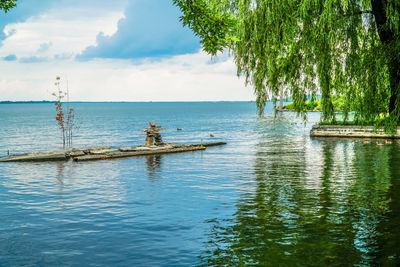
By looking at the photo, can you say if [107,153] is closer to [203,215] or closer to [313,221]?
[203,215]

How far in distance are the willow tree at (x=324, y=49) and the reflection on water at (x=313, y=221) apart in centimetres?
305

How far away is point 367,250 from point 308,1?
11301 mm

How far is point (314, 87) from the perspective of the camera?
22812mm

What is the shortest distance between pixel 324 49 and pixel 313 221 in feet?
34.6

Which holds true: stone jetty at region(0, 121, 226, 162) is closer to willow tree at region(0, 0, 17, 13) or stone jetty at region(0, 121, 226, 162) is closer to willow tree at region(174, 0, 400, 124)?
willow tree at region(174, 0, 400, 124)

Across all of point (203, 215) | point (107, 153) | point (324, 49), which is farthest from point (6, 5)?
point (107, 153)

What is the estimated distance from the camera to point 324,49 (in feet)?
61.3

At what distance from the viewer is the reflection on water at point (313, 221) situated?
8.19 meters

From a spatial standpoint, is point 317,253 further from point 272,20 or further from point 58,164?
point 58,164

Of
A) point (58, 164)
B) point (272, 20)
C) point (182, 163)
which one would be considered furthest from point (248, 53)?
point (58, 164)

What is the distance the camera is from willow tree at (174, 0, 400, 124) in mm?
15812

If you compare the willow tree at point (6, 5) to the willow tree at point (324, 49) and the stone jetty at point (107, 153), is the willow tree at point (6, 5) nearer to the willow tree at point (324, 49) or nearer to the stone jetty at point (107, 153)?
the willow tree at point (324, 49)

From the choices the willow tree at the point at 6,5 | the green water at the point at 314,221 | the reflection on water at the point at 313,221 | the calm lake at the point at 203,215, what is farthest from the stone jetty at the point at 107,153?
the willow tree at the point at 6,5

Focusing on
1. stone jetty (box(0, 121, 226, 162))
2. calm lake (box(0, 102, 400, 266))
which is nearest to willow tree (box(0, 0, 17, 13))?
calm lake (box(0, 102, 400, 266))
